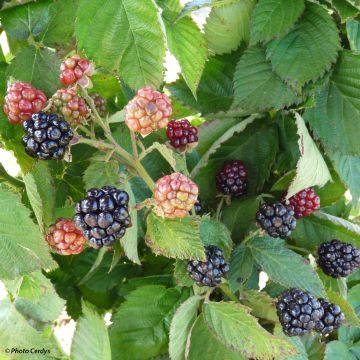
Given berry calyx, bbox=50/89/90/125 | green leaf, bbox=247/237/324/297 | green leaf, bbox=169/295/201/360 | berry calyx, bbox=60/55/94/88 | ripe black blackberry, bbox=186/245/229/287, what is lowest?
green leaf, bbox=169/295/201/360

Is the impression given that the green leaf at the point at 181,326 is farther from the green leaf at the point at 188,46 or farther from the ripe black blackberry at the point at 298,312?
the green leaf at the point at 188,46

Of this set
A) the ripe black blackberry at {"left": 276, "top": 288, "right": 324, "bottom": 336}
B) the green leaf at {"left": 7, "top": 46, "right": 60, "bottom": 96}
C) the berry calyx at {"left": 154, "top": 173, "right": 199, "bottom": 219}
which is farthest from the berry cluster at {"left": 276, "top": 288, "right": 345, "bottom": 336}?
the green leaf at {"left": 7, "top": 46, "right": 60, "bottom": 96}

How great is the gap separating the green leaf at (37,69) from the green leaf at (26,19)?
0.16 feet

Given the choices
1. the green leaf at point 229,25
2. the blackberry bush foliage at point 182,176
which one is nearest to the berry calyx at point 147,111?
the blackberry bush foliage at point 182,176

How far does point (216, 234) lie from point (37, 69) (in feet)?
1.26

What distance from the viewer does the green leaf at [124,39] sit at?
761 mm

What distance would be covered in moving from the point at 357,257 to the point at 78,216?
0.53 m

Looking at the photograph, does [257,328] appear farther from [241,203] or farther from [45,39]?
[45,39]

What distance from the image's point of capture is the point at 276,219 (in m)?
0.87

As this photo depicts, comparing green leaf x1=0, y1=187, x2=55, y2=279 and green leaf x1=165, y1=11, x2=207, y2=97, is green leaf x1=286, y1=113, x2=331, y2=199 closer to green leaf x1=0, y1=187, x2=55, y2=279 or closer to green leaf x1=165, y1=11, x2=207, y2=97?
green leaf x1=165, y1=11, x2=207, y2=97

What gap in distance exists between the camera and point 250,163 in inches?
40.8

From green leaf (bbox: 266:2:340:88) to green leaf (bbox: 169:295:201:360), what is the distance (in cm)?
41

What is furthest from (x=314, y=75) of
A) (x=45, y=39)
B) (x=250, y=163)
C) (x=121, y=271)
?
(x=121, y=271)

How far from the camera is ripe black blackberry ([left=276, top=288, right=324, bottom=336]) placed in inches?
32.1
